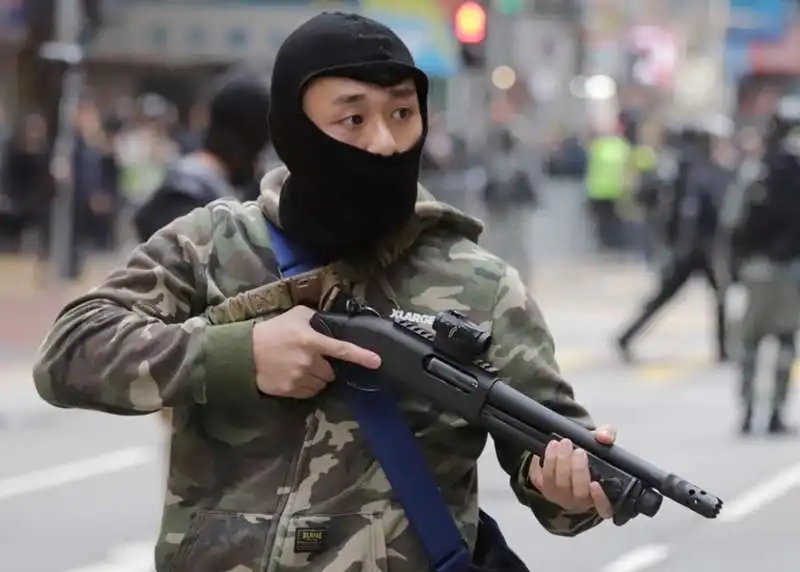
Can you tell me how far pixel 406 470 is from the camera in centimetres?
259

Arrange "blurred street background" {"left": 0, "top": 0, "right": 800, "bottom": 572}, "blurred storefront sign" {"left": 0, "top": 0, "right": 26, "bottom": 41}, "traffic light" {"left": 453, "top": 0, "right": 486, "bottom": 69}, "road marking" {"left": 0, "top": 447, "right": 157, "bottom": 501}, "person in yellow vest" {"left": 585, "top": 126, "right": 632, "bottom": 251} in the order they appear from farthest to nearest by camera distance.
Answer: "blurred storefront sign" {"left": 0, "top": 0, "right": 26, "bottom": 41} → "person in yellow vest" {"left": 585, "top": 126, "right": 632, "bottom": 251} → "traffic light" {"left": 453, "top": 0, "right": 486, "bottom": 69} → "road marking" {"left": 0, "top": 447, "right": 157, "bottom": 501} → "blurred street background" {"left": 0, "top": 0, "right": 800, "bottom": 572}

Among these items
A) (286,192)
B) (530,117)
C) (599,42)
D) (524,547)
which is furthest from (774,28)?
(286,192)

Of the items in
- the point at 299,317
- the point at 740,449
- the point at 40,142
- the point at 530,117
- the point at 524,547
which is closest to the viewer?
the point at 299,317

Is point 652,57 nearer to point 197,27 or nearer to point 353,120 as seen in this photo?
point 197,27

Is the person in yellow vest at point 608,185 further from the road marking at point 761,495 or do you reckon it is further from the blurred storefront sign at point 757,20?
the blurred storefront sign at point 757,20

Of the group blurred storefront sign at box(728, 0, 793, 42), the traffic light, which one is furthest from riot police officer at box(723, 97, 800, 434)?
blurred storefront sign at box(728, 0, 793, 42)

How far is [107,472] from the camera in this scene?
974cm

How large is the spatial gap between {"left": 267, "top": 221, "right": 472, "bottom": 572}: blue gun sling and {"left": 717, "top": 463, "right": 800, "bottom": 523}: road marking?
6014 millimetres

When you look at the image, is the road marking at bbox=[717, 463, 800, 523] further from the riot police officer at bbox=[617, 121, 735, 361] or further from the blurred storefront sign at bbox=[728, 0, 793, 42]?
the blurred storefront sign at bbox=[728, 0, 793, 42]

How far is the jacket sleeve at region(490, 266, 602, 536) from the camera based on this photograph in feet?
8.85

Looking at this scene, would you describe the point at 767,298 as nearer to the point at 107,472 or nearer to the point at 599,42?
the point at 107,472

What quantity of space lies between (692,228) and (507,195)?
5.81 meters

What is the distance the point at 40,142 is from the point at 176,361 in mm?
18656

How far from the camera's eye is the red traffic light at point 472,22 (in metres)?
18.6
